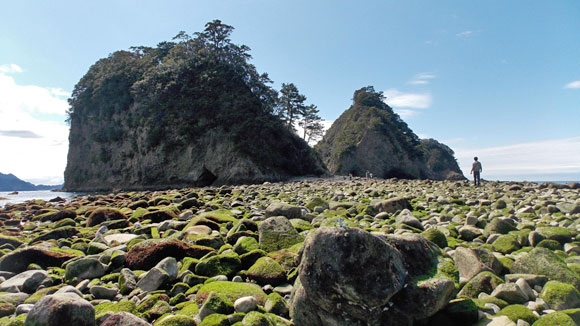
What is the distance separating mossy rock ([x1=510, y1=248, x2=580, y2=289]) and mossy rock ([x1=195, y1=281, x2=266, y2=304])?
306cm

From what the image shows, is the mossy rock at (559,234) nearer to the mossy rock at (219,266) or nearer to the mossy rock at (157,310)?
the mossy rock at (219,266)

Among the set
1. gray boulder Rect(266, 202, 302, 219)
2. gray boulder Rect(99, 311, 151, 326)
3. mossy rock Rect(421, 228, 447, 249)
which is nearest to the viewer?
gray boulder Rect(99, 311, 151, 326)

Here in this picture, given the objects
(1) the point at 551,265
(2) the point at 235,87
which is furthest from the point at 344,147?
(1) the point at 551,265

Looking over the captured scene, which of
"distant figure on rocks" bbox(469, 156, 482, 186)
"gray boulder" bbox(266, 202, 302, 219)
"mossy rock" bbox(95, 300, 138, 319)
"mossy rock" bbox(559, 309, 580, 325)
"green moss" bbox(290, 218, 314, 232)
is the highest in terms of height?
"distant figure on rocks" bbox(469, 156, 482, 186)

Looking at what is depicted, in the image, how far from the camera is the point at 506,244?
4520mm

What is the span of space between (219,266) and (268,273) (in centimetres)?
76

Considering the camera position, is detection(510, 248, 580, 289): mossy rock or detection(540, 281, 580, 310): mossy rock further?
detection(510, 248, 580, 289): mossy rock

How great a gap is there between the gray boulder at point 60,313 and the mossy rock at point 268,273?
1.69m

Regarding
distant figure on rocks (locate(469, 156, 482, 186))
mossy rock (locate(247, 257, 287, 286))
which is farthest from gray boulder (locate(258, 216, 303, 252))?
distant figure on rocks (locate(469, 156, 482, 186))

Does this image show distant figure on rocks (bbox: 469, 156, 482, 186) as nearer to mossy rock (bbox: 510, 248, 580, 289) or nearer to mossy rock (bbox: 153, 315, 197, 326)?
mossy rock (bbox: 510, 248, 580, 289)

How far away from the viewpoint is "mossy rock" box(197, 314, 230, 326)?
2.59 meters

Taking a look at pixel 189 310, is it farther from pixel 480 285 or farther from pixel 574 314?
pixel 574 314

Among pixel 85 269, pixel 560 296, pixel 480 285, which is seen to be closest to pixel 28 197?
pixel 85 269

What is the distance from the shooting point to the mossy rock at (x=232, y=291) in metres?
3.12
